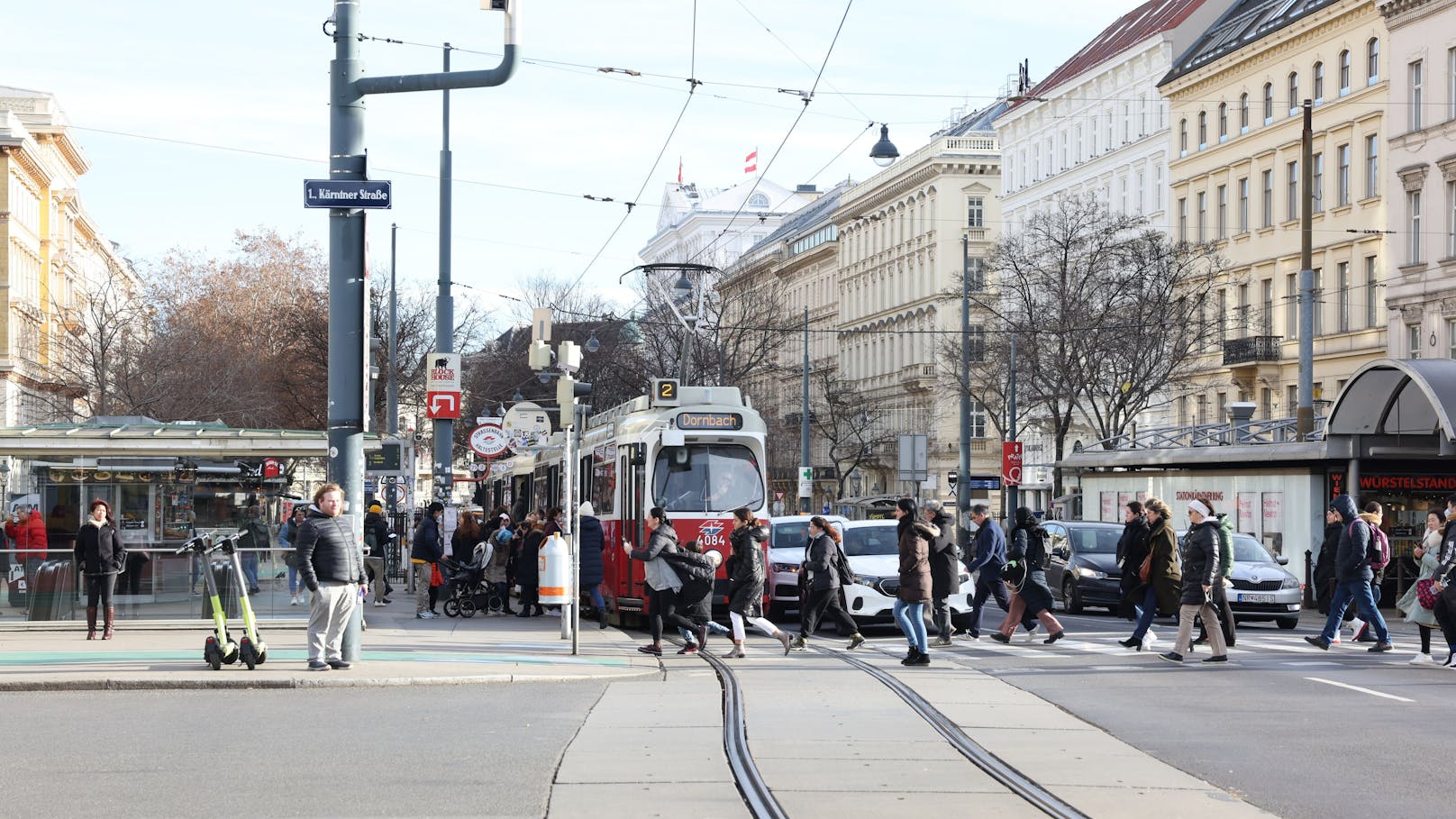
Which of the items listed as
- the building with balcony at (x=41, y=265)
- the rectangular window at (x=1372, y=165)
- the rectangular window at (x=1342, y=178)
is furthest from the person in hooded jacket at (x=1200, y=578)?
the building with balcony at (x=41, y=265)

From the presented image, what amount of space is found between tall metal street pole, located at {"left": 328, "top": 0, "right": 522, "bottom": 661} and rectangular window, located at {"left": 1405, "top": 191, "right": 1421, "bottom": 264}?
1610 inches

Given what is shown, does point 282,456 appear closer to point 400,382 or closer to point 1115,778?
point 1115,778

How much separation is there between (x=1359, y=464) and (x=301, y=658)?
1773 cm

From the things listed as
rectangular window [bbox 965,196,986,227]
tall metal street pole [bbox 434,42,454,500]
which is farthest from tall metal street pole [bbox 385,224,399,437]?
rectangular window [bbox 965,196,986,227]

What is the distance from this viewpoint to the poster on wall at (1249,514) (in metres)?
33.2

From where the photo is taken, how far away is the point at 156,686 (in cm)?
1611

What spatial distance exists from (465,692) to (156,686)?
2559mm

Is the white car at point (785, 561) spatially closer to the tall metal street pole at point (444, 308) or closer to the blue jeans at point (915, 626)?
the tall metal street pole at point (444, 308)

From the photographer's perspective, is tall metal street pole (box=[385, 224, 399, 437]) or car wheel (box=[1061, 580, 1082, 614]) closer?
car wheel (box=[1061, 580, 1082, 614])

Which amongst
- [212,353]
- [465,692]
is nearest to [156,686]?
[465,692]

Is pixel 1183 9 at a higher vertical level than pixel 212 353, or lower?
higher

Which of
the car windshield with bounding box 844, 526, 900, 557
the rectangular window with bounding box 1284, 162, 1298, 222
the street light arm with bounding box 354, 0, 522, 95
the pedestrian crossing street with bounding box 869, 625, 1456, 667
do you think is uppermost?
the rectangular window with bounding box 1284, 162, 1298, 222

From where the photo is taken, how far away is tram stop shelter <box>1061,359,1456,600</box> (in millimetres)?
29969

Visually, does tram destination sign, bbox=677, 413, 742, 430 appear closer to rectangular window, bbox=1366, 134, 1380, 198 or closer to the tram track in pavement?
the tram track in pavement
